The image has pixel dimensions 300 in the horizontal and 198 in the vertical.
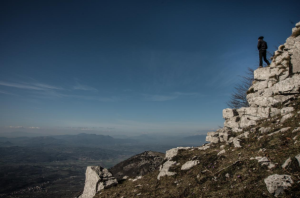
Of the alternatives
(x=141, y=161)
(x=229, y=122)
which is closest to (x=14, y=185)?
Answer: (x=141, y=161)

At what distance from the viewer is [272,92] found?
648 inches

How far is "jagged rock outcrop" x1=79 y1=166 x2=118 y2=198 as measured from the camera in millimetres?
14484

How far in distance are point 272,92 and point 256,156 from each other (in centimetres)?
1136

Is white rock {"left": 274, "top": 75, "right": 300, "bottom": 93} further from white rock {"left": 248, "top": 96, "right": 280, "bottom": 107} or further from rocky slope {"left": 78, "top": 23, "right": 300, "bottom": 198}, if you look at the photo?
white rock {"left": 248, "top": 96, "right": 280, "bottom": 107}

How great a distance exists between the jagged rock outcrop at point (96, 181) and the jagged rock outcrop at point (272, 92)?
487 inches

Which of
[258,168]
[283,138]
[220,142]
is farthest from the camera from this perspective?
[220,142]

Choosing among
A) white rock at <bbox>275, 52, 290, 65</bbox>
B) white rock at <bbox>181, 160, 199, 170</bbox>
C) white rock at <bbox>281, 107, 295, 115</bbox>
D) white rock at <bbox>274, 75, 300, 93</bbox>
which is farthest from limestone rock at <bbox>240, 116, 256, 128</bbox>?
white rock at <bbox>275, 52, 290, 65</bbox>

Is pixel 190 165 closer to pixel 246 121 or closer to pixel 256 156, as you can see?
pixel 256 156

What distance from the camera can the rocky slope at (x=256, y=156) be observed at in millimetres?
6754

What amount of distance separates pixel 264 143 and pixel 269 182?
5.24 m

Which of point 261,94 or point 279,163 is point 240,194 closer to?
point 279,163

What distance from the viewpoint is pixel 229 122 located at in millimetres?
18359

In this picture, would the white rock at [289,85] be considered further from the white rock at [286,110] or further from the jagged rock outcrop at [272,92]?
the white rock at [286,110]

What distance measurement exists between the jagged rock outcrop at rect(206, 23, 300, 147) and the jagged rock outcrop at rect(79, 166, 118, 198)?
12.4 m
